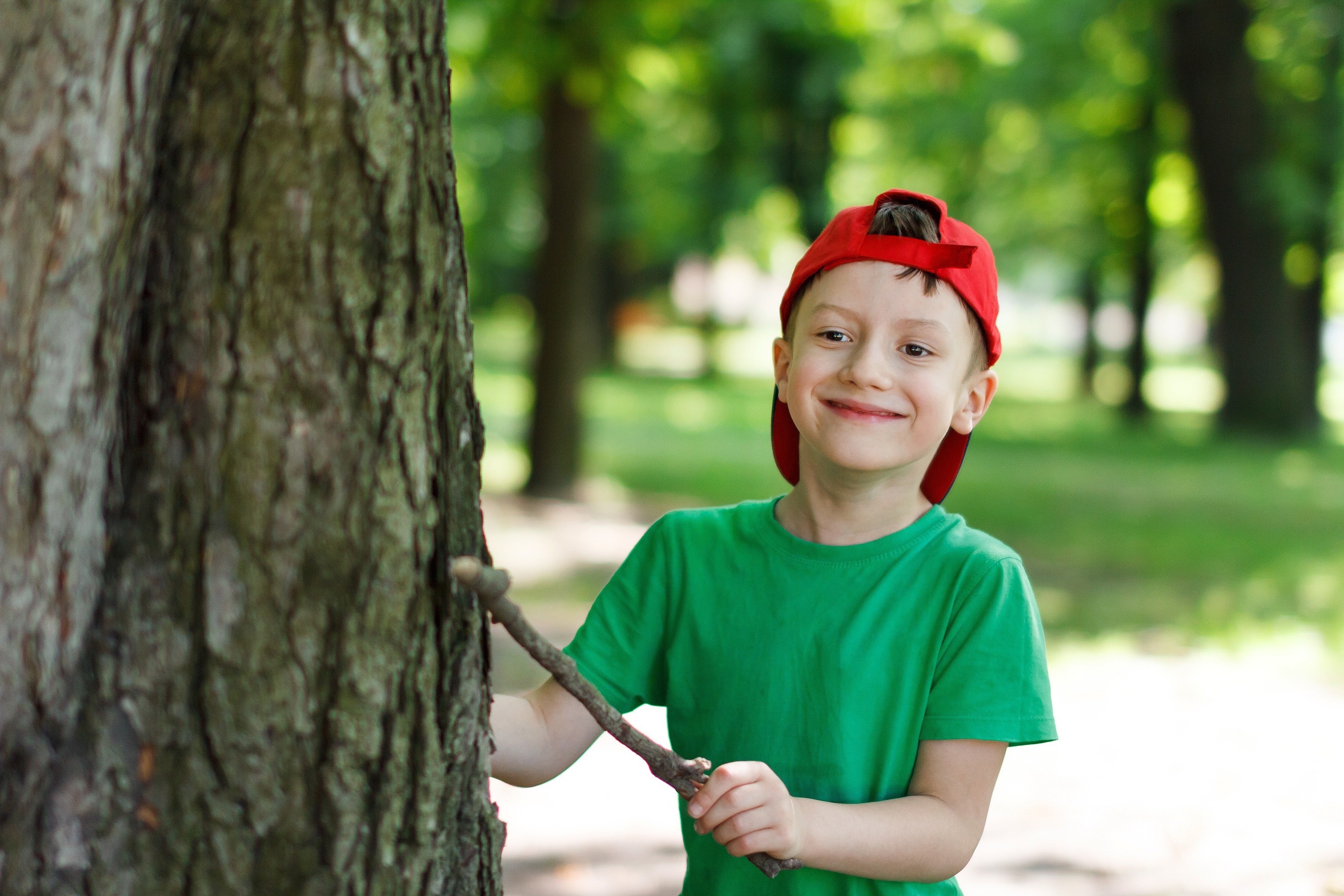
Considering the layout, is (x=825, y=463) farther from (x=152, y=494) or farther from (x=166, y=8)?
(x=166, y=8)

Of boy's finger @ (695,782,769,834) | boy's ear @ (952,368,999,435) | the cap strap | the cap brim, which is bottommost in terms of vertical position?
boy's finger @ (695,782,769,834)

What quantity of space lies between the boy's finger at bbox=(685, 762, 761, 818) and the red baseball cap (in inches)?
19.7

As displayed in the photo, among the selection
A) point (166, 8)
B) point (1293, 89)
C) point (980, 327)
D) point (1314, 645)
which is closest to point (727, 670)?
point (980, 327)

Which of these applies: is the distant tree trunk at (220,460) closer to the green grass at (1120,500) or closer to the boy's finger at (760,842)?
the boy's finger at (760,842)

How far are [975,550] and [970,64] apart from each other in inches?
578

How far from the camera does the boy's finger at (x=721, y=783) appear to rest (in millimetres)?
1567

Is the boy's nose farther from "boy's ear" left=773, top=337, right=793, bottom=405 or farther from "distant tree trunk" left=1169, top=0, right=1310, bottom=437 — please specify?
"distant tree trunk" left=1169, top=0, right=1310, bottom=437

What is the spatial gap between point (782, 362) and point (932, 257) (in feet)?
1.00

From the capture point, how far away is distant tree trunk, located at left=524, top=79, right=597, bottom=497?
1102cm

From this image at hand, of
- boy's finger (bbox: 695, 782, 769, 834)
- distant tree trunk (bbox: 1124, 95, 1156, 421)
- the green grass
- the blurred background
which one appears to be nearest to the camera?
boy's finger (bbox: 695, 782, 769, 834)

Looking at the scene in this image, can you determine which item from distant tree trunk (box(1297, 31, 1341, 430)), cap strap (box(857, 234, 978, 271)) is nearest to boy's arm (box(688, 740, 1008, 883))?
cap strap (box(857, 234, 978, 271))

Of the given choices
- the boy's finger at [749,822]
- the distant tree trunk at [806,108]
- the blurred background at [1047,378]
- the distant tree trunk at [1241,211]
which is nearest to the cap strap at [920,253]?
the boy's finger at [749,822]

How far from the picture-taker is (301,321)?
142cm

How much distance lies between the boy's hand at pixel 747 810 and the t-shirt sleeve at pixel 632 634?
1.08ft
